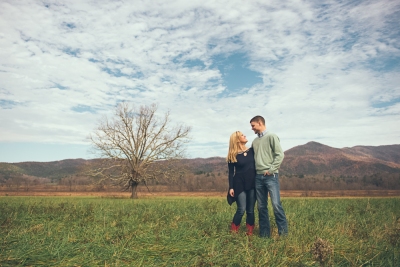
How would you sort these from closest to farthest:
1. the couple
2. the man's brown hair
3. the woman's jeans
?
the couple, the woman's jeans, the man's brown hair

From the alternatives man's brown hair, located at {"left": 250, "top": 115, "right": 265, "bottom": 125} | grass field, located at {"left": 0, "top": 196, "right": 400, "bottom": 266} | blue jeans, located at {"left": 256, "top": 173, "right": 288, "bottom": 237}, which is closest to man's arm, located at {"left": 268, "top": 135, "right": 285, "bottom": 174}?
blue jeans, located at {"left": 256, "top": 173, "right": 288, "bottom": 237}

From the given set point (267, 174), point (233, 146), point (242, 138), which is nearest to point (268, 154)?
point (267, 174)

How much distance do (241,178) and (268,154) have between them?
0.81 meters

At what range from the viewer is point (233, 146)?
21.6 feet

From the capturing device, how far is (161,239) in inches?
219

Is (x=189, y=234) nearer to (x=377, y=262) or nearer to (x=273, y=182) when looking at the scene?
(x=273, y=182)

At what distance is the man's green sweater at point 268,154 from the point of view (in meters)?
6.04

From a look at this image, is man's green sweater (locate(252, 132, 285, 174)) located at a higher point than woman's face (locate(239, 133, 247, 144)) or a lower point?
lower

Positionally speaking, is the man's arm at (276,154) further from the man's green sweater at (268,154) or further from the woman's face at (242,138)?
the woman's face at (242,138)

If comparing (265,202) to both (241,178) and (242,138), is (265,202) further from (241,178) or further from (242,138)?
(242,138)

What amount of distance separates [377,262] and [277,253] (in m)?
1.45

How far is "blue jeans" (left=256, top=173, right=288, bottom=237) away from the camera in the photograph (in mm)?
6078

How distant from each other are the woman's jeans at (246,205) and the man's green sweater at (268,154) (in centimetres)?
61

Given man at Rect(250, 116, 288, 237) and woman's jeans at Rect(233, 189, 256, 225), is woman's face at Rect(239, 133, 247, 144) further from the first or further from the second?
woman's jeans at Rect(233, 189, 256, 225)
